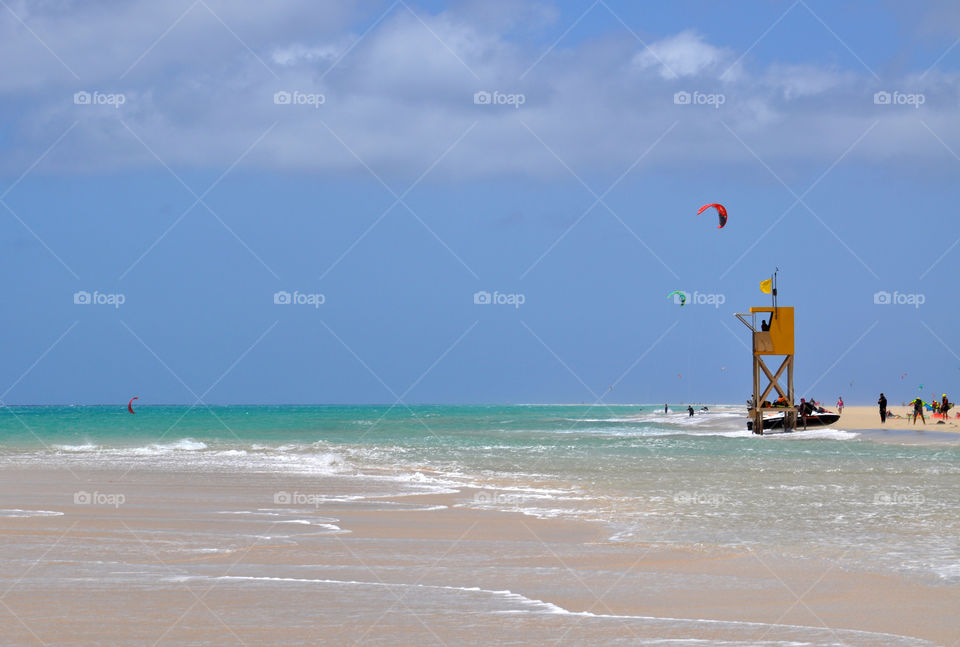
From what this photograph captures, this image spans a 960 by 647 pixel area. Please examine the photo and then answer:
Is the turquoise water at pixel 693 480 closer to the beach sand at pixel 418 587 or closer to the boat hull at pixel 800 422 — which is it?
the beach sand at pixel 418 587

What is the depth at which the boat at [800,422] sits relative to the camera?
42941mm

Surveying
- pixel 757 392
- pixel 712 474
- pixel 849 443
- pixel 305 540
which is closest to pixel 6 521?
pixel 305 540

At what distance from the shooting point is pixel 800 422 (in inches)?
1812

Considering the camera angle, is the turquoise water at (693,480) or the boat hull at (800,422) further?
the boat hull at (800,422)

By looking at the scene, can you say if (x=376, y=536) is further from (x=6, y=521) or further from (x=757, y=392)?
(x=757, y=392)

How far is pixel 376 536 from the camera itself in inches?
430

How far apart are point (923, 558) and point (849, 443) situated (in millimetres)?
25303

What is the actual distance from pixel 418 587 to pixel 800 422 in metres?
41.2

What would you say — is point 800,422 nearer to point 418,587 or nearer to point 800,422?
point 800,422

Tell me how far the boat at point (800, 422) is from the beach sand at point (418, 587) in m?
33.0

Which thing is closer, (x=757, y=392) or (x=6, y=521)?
(x=6, y=521)

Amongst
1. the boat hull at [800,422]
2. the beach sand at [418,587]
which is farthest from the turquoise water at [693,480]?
A: the boat hull at [800,422]

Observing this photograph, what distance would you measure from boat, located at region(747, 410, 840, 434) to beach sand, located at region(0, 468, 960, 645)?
32984 millimetres

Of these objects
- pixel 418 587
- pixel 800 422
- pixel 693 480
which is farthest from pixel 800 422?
pixel 418 587
